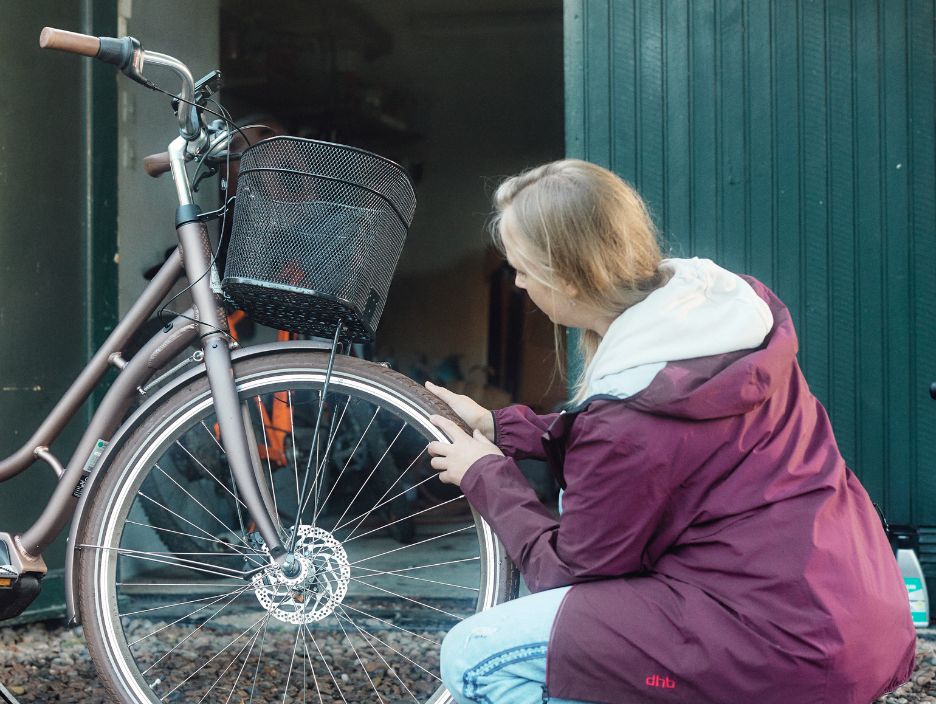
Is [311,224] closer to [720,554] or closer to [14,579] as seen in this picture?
[720,554]

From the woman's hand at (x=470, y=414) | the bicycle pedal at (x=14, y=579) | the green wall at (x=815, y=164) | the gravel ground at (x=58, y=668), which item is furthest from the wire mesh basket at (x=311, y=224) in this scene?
the green wall at (x=815, y=164)

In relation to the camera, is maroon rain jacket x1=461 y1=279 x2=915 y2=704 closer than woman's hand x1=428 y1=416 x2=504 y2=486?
Yes

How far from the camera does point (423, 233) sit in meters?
7.26

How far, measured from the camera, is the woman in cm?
152

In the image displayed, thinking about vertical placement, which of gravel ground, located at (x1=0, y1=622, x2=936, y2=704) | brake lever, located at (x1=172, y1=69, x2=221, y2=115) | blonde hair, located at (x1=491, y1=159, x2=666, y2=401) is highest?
brake lever, located at (x1=172, y1=69, x2=221, y2=115)

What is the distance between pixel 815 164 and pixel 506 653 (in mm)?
2229

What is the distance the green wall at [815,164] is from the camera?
3223 millimetres

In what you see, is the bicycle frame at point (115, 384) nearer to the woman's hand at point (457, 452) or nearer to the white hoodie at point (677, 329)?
the woman's hand at point (457, 452)

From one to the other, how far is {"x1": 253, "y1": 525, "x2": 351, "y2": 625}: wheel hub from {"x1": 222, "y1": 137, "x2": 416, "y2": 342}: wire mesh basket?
1.59 feet

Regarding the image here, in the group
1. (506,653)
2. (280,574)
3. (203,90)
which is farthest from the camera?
(203,90)

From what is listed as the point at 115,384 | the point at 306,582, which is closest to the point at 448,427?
the point at 306,582

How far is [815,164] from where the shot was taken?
3.24m

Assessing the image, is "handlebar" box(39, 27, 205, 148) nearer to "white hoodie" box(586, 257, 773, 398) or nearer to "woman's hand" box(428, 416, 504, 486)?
"woman's hand" box(428, 416, 504, 486)

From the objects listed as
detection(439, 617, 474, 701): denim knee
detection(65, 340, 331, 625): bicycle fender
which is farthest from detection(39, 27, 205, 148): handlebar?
detection(439, 617, 474, 701): denim knee
